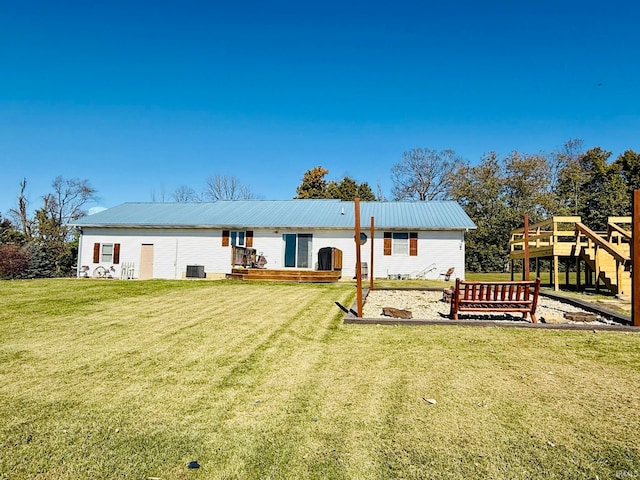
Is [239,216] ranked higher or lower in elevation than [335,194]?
lower

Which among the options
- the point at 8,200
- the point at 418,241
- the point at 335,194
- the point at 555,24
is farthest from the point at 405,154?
the point at 8,200

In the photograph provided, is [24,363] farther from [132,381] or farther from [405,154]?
[405,154]

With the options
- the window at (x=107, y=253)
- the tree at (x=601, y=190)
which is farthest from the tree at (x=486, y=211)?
the window at (x=107, y=253)

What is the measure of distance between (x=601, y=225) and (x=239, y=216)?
29.6m

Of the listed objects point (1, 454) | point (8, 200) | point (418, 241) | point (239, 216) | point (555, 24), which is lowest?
point (1, 454)

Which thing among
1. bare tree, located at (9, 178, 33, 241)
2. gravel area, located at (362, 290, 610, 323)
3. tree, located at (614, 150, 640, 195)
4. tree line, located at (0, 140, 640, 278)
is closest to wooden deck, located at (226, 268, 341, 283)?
gravel area, located at (362, 290, 610, 323)

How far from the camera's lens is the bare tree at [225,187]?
4666cm

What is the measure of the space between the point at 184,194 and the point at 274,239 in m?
31.9

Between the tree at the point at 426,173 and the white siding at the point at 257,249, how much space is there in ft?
63.9

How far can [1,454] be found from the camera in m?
2.62

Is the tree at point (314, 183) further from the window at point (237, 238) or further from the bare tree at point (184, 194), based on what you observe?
the window at point (237, 238)

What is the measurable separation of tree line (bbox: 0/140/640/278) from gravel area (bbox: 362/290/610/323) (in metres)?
21.2

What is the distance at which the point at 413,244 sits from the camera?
66.4 ft

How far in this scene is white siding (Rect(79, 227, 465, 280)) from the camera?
20.1 metres
